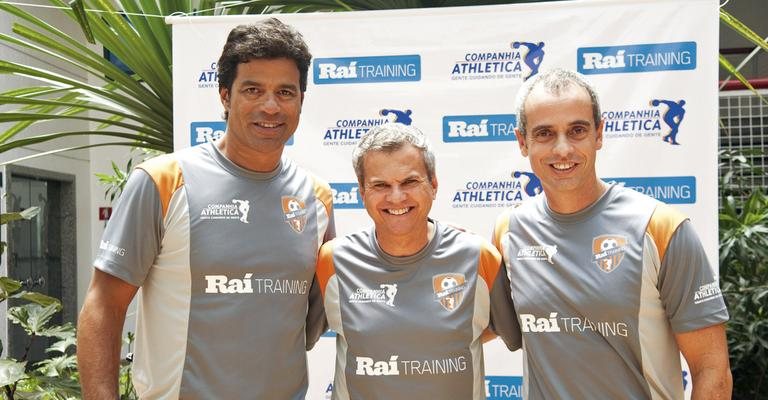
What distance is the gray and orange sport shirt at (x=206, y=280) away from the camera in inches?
94.7

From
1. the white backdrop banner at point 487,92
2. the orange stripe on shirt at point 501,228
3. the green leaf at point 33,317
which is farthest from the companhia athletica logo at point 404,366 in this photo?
the green leaf at point 33,317

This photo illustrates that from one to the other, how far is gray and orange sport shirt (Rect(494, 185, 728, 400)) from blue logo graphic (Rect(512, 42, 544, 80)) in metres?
1.41

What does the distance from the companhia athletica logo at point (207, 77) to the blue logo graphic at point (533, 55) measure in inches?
56.9

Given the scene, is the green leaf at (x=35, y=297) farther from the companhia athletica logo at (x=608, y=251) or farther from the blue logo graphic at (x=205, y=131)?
the companhia athletica logo at (x=608, y=251)

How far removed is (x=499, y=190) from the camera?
3.77 meters

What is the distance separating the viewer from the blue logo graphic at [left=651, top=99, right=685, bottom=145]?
142 inches

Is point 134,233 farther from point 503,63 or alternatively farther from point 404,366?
point 503,63

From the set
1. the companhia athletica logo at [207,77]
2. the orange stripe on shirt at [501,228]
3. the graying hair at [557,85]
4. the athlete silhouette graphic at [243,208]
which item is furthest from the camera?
the companhia athletica logo at [207,77]

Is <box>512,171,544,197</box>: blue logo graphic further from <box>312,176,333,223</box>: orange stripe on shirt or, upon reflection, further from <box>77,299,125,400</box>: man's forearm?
<box>77,299,125,400</box>: man's forearm

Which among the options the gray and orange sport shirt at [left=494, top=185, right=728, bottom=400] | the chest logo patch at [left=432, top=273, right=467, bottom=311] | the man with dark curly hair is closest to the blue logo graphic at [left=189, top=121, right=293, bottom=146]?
the man with dark curly hair

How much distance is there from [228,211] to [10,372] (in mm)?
1562

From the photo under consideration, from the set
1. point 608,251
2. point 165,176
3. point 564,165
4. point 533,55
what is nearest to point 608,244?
point 608,251

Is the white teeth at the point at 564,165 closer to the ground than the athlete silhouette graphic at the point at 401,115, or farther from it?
closer to the ground

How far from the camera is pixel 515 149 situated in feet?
12.3
